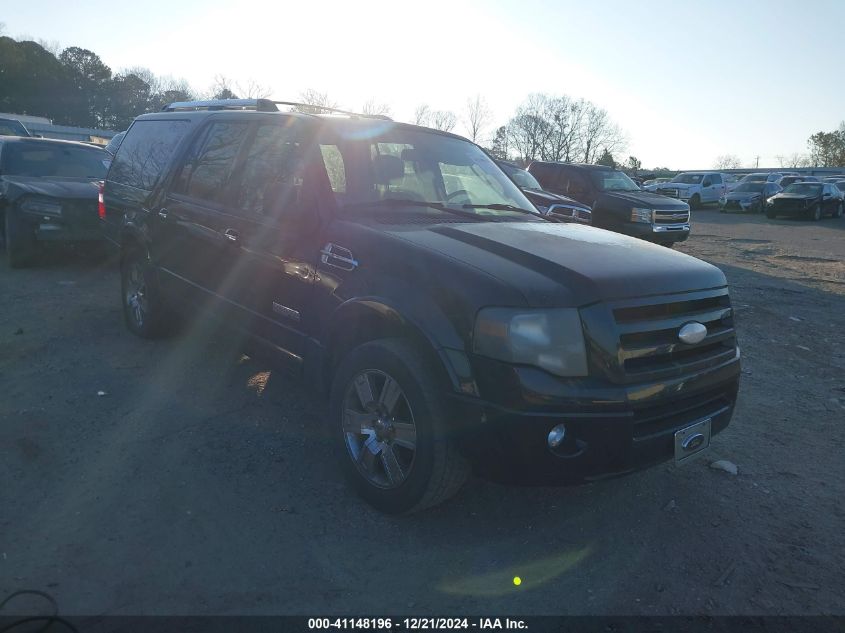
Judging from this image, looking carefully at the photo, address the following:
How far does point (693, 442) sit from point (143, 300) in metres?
4.73

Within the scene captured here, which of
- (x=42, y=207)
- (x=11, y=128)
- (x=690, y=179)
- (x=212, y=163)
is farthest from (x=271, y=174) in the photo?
(x=690, y=179)

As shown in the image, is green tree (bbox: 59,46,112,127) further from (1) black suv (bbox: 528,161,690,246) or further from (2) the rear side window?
(2) the rear side window

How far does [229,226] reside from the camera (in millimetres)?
4141

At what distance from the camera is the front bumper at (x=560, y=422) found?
258 centimetres

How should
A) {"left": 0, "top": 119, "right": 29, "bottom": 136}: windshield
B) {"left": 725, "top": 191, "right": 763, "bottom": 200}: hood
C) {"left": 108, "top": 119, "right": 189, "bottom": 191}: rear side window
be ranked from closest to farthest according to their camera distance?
{"left": 108, "top": 119, "right": 189, "bottom": 191}: rear side window < {"left": 0, "top": 119, "right": 29, "bottom": 136}: windshield < {"left": 725, "top": 191, "right": 763, "bottom": 200}: hood

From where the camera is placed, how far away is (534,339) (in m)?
2.63

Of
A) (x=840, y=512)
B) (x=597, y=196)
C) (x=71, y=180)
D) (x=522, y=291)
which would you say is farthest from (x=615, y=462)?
(x=597, y=196)

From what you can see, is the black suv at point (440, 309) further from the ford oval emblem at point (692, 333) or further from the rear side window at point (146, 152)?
the rear side window at point (146, 152)

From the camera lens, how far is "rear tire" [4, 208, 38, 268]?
8.43 meters

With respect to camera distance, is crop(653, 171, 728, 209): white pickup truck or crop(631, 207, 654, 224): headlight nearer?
crop(631, 207, 654, 224): headlight

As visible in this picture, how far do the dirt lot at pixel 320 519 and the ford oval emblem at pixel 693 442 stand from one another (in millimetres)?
479

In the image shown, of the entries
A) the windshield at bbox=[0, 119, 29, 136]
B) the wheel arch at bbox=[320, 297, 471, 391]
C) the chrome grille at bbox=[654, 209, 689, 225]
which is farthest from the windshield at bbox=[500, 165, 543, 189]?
the windshield at bbox=[0, 119, 29, 136]

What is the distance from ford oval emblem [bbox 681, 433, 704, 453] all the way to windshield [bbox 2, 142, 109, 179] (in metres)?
9.64

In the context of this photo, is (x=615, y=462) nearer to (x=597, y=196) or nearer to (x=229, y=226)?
(x=229, y=226)
